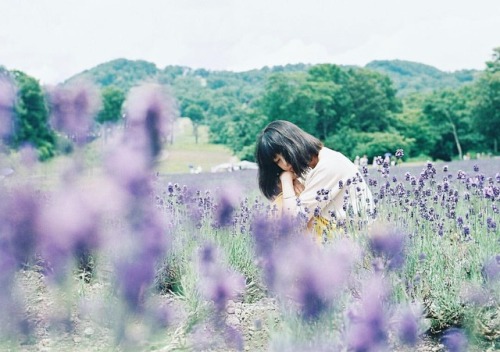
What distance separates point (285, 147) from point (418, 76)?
12759cm

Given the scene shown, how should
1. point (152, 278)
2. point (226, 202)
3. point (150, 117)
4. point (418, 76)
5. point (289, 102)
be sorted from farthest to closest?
point (418, 76) → point (289, 102) → point (226, 202) → point (152, 278) → point (150, 117)

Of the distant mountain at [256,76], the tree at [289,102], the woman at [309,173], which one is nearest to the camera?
the woman at [309,173]

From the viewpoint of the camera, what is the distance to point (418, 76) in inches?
4902

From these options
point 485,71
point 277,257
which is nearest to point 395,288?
point 277,257

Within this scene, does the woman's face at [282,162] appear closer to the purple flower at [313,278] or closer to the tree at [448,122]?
the purple flower at [313,278]

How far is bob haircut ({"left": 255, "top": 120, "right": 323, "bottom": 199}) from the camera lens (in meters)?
3.36

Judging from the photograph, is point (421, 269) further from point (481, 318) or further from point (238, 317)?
point (238, 317)

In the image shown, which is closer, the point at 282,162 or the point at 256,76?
the point at 282,162

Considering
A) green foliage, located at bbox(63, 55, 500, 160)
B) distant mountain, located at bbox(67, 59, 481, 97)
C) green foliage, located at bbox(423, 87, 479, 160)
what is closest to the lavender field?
green foliage, located at bbox(63, 55, 500, 160)

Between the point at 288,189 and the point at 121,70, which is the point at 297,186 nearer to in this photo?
the point at 288,189

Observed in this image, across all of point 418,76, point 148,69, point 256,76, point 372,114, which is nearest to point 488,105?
point 372,114

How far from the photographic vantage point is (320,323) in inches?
53.9

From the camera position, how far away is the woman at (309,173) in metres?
3.25

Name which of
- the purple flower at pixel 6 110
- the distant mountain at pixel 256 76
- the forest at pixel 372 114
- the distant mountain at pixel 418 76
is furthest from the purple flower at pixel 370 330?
the distant mountain at pixel 256 76
